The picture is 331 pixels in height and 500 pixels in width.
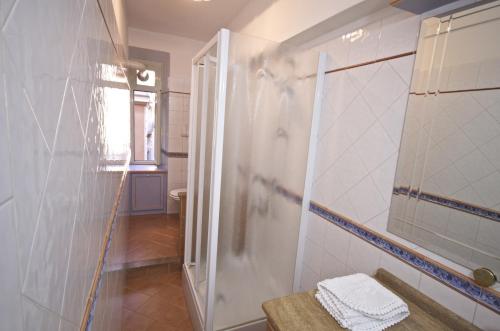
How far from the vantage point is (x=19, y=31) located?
0.27 metres

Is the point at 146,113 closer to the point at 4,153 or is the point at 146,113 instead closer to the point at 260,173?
the point at 260,173

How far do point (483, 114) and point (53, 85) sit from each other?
1228 mm

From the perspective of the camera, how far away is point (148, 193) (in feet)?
12.0

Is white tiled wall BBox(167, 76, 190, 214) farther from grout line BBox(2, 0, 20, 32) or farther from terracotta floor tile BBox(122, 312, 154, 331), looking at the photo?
grout line BBox(2, 0, 20, 32)

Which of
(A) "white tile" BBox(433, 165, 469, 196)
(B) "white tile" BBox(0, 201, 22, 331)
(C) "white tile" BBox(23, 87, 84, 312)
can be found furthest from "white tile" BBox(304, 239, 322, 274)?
(B) "white tile" BBox(0, 201, 22, 331)

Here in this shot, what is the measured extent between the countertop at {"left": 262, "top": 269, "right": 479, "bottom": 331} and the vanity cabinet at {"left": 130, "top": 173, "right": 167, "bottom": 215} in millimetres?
3170

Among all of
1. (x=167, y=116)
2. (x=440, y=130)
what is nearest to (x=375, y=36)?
(x=440, y=130)

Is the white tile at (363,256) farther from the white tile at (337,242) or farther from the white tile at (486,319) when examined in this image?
the white tile at (486,319)

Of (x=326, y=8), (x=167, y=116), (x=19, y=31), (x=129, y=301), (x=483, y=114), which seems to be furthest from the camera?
(x=167, y=116)

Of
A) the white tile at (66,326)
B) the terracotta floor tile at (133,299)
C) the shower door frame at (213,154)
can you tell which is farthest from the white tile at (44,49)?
the terracotta floor tile at (133,299)

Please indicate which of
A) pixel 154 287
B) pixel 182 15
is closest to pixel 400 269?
pixel 154 287

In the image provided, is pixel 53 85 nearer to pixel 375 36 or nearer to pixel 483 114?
pixel 483 114

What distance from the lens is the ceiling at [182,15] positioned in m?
2.46

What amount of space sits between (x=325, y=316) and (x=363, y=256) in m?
0.52
